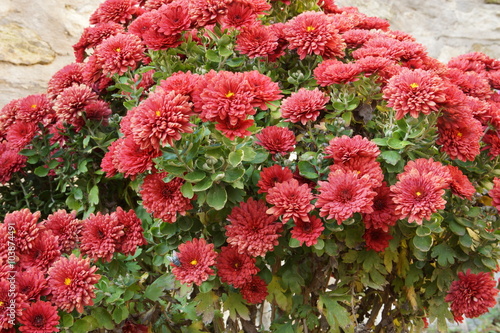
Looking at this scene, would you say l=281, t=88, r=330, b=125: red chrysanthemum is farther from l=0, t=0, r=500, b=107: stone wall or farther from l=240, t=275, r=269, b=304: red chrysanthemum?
l=0, t=0, r=500, b=107: stone wall

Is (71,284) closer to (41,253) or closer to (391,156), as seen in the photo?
(41,253)

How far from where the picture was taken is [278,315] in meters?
1.60

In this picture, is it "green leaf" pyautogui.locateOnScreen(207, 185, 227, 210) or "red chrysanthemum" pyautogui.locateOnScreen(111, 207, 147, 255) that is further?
"red chrysanthemum" pyautogui.locateOnScreen(111, 207, 147, 255)

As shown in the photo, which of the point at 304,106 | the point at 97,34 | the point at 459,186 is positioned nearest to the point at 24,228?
the point at 304,106

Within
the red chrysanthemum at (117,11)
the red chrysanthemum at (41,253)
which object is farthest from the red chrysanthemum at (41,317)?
the red chrysanthemum at (117,11)

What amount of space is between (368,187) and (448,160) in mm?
502

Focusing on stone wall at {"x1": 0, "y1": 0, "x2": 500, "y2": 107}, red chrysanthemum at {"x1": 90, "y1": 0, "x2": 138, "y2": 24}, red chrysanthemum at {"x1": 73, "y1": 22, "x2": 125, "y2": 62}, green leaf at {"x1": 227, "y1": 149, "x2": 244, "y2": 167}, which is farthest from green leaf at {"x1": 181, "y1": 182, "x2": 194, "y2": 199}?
stone wall at {"x1": 0, "y1": 0, "x2": 500, "y2": 107}

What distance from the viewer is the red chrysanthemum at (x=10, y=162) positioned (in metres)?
1.65

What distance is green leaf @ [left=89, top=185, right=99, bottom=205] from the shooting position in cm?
160

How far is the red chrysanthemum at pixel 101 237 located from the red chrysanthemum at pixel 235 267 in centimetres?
27

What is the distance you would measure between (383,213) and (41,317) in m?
0.83

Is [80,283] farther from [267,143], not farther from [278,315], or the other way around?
[278,315]

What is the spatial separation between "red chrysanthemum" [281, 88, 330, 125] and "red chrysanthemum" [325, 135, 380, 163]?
0.11m

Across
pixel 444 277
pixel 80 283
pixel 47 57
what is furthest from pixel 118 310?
pixel 47 57
